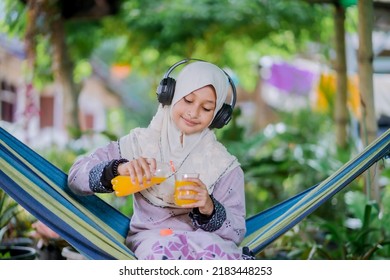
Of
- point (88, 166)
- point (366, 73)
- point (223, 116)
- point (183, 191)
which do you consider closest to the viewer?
point (183, 191)

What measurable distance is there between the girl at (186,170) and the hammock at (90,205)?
0.09m

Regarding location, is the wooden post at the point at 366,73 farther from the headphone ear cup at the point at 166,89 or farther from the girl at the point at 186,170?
the headphone ear cup at the point at 166,89

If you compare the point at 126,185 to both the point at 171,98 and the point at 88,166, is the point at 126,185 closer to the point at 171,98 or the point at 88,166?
the point at 88,166

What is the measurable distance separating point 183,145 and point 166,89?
0.73 feet

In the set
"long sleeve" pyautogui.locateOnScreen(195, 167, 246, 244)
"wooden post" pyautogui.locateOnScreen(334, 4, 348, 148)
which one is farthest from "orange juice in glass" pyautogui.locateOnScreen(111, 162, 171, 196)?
"wooden post" pyautogui.locateOnScreen(334, 4, 348, 148)

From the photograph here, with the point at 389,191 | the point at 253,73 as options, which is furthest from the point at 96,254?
the point at 253,73

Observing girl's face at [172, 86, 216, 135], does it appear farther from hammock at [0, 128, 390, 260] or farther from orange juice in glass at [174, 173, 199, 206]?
hammock at [0, 128, 390, 260]

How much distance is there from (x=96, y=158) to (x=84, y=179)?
0.10 m

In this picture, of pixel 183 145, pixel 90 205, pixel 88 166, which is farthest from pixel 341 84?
pixel 88 166

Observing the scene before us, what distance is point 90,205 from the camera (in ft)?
10.0

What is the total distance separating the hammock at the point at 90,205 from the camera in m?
2.66

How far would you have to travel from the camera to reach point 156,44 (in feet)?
28.9

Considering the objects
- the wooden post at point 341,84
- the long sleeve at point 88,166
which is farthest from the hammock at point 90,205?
the wooden post at point 341,84
